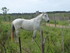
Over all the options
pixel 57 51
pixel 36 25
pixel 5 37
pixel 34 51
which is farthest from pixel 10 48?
pixel 36 25

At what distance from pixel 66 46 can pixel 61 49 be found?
0.66 feet

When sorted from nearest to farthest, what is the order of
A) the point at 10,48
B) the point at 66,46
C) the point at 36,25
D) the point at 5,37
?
the point at 5,37 < the point at 10,48 < the point at 66,46 < the point at 36,25

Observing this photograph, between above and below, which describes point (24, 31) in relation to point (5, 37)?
below

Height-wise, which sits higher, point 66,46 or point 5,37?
point 5,37

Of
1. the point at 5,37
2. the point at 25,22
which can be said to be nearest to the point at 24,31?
the point at 25,22

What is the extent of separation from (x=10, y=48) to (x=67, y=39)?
1.23 metres

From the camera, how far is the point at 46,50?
163 inches

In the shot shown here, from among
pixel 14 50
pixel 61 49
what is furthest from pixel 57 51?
pixel 14 50

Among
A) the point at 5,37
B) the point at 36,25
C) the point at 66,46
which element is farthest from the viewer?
the point at 36,25

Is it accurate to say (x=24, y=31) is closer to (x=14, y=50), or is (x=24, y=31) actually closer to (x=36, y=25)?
(x=36, y=25)

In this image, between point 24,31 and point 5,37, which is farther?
point 24,31

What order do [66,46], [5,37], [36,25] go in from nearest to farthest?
[5,37] < [66,46] < [36,25]

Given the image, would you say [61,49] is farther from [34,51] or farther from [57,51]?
[34,51]

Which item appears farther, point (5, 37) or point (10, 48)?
point (10, 48)
